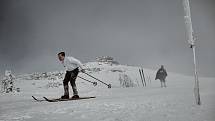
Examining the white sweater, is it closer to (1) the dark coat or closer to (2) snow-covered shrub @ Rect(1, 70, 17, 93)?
(2) snow-covered shrub @ Rect(1, 70, 17, 93)

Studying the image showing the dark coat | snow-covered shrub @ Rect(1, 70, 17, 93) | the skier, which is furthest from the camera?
the dark coat

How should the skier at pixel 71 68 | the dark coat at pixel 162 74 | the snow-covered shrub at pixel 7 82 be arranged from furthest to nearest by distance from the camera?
the dark coat at pixel 162 74 → the snow-covered shrub at pixel 7 82 → the skier at pixel 71 68

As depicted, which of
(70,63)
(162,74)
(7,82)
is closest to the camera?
(70,63)

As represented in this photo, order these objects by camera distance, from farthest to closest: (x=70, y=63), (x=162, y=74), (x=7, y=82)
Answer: (x=162, y=74)
(x=7, y=82)
(x=70, y=63)

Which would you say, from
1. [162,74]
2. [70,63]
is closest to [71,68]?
[70,63]

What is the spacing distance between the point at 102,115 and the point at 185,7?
125cm

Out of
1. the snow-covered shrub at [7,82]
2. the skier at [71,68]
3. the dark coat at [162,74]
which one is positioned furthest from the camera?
the dark coat at [162,74]

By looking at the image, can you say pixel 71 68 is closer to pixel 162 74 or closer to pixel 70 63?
pixel 70 63

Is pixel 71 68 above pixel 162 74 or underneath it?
underneath

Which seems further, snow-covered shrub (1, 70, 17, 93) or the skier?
snow-covered shrub (1, 70, 17, 93)

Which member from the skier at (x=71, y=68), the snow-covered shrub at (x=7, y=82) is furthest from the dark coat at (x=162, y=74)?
the skier at (x=71, y=68)

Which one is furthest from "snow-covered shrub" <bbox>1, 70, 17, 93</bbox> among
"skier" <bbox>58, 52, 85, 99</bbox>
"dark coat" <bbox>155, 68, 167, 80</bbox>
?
"skier" <bbox>58, 52, 85, 99</bbox>

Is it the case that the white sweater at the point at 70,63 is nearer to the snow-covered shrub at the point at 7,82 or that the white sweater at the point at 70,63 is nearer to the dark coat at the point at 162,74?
the snow-covered shrub at the point at 7,82

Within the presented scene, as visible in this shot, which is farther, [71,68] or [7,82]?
[7,82]
